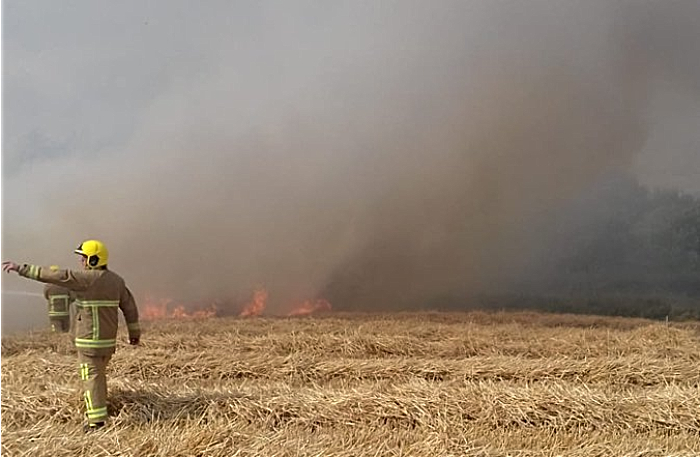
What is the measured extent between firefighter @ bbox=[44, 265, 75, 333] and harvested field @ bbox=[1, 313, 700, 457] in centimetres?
13

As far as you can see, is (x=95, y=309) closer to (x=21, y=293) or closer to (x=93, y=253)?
(x=93, y=253)

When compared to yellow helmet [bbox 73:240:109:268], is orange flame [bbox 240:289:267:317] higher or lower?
lower

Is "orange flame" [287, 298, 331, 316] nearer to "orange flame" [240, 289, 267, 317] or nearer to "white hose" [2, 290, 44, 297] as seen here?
"orange flame" [240, 289, 267, 317]

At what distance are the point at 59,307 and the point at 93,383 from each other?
1758 millimetres

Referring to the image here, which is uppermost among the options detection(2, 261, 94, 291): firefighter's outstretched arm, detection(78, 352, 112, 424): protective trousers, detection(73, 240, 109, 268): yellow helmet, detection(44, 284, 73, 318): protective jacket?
detection(73, 240, 109, 268): yellow helmet

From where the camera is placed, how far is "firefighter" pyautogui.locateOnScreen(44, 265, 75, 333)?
440cm

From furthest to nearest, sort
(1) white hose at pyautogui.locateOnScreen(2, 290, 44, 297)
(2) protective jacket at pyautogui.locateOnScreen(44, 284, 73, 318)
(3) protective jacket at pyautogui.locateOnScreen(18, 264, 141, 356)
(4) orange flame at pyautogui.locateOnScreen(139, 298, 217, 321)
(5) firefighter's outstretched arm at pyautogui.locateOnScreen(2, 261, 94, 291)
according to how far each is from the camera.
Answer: (4) orange flame at pyautogui.locateOnScreen(139, 298, 217, 321)
(1) white hose at pyautogui.locateOnScreen(2, 290, 44, 297)
(2) protective jacket at pyautogui.locateOnScreen(44, 284, 73, 318)
(3) protective jacket at pyautogui.locateOnScreen(18, 264, 141, 356)
(5) firefighter's outstretched arm at pyautogui.locateOnScreen(2, 261, 94, 291)

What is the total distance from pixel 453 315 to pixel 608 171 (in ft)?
6.07

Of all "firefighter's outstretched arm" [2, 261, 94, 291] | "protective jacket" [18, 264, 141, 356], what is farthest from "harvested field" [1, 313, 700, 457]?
"firefighter's outstretched arm" [2, 261, 94, 291]

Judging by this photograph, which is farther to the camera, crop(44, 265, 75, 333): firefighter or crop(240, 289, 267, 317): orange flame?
crop(240, 289, 267, 317): orange flame

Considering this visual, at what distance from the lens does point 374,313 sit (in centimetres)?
545

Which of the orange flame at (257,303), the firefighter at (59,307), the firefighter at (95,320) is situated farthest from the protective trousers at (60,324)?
the firefighter at (95,320)

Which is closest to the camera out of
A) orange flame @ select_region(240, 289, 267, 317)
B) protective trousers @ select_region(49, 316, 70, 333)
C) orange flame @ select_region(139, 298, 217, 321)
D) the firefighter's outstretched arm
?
the firefighter's outstretched arm

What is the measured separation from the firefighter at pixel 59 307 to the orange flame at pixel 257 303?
138 centimetres
